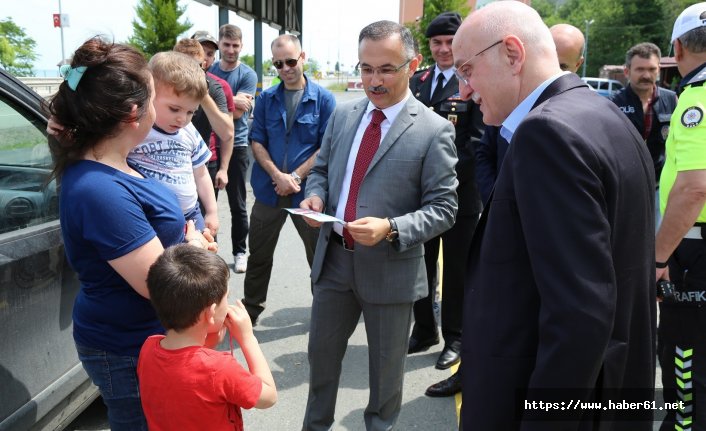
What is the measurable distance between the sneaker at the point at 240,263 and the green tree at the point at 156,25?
24757 millimetres

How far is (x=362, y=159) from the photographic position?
2621 mm

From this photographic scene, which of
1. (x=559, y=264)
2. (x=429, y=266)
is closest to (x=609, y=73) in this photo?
(x=429, y=266)

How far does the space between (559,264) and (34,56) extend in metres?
36.0

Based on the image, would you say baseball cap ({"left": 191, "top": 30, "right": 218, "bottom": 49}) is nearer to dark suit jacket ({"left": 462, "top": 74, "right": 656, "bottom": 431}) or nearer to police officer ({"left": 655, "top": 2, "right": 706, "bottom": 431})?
police officer ({"left": 655, "top": 2, "right": 706, "bottom": 431})

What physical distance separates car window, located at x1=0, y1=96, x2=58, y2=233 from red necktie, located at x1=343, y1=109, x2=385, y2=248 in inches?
51.2

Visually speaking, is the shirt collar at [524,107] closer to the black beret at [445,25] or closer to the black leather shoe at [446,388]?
the black leather shoe at [446,388]

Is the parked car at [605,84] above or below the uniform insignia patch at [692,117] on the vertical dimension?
below

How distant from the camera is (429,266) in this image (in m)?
A: 4.07

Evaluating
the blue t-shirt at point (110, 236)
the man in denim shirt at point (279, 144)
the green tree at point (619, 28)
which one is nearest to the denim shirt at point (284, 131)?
the man in denim shirt at point (279, 144)

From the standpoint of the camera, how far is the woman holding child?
1.73 m

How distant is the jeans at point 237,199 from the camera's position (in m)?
5.83

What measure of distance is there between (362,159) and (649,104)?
8.54ft

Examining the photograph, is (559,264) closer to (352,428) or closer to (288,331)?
(352,428)

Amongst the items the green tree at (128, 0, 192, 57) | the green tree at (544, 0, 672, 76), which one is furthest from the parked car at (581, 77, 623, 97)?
the green tree at (128, 0, 192, 57)
